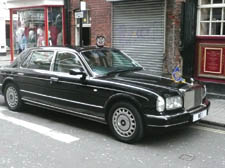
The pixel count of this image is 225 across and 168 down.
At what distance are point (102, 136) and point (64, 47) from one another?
6.97ft

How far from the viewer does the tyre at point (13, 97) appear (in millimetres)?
7836

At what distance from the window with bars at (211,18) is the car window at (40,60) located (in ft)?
15.1

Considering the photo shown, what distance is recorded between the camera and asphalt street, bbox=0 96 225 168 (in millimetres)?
4879

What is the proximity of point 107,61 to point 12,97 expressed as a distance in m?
2.68

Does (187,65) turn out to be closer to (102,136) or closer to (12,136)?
(102,136)

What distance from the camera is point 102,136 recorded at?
616 centimetres

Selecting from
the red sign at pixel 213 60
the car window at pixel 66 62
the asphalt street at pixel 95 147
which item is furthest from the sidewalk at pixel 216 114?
the car window at pixel 66 62

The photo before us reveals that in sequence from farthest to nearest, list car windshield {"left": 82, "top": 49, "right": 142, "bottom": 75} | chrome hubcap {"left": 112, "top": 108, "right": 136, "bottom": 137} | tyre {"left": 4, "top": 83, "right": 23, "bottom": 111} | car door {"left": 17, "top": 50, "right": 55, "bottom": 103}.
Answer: tyre {"left": 4, "top": 83, "right": 23, "bottom": 111}
car door {"left": 17, "top": 50, "right": 55, "bottom": 103}
car windshield {"left": 82, "top": 49, "right": 142, "bottom": 75}
chrome hubcap {"left": 112, "top": 108, "right": 136, "bottom": 137}

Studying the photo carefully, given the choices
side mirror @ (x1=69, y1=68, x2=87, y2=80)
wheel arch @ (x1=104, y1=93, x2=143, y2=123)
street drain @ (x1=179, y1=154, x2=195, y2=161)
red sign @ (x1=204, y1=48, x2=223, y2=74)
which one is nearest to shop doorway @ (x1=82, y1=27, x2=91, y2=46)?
red sign @ (x1=204, y1=48, x2=223, y2=74)

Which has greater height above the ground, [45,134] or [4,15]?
[4,15]

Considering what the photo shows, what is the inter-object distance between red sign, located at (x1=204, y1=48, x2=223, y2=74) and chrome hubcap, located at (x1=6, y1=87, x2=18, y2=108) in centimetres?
520

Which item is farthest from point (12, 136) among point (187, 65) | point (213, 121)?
point (187, 65)

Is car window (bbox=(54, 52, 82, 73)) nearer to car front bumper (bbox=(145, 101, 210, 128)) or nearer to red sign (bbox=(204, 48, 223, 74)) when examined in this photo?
car front bumper (bbox=(145, 101, 210, 128))

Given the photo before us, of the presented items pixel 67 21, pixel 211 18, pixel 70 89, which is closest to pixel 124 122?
pixel 70 89
